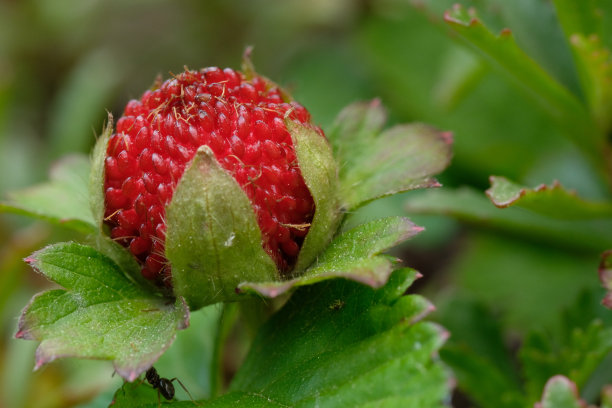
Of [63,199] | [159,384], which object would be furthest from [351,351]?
[63,199]

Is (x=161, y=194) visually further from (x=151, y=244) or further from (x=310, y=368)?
(x=310, y=368)

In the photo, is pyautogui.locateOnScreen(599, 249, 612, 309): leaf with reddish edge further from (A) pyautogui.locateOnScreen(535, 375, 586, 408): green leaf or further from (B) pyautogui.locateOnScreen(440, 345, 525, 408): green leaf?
(B) pyautogui.locateOnScreen(440, 345, 525, 408): green leaf

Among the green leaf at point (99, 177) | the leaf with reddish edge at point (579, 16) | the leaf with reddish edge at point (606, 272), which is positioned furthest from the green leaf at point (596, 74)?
the green leaf at point (99, 177)

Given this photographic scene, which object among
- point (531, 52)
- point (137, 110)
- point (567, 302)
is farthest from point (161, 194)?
point (567, 302)

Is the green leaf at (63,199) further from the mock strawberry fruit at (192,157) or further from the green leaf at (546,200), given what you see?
the green leaf at (546,200)

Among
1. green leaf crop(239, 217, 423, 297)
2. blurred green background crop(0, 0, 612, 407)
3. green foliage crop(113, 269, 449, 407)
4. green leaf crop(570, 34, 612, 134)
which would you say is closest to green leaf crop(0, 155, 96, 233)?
blurred green background crop(0, 0, 612, 407)

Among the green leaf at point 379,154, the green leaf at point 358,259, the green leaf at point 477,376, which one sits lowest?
the green leaf at point 477,376
